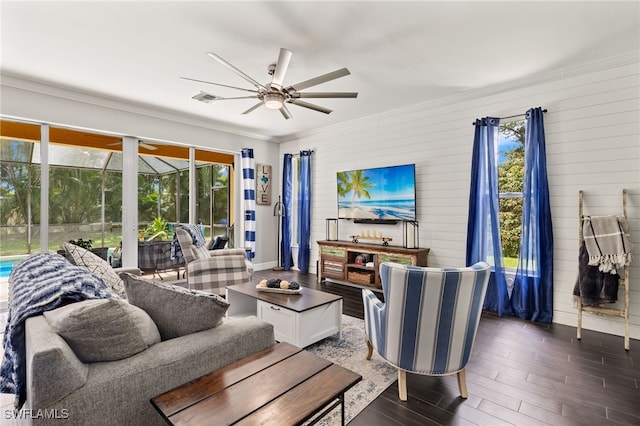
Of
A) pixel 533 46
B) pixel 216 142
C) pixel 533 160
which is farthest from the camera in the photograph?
pixel 216 142

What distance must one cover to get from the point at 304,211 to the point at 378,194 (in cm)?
169

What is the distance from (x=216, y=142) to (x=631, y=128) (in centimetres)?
560

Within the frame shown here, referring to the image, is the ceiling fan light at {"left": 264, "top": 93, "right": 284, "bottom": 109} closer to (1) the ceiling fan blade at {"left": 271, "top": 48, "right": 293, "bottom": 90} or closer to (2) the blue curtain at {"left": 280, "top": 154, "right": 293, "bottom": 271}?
(1) the ceiling fan blade at {"left": 271, "top": 48, "right": 293, "bottom": 90}

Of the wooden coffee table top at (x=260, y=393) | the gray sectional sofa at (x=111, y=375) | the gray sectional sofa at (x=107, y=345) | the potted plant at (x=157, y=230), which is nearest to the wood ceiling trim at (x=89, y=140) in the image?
the potted plant at (x=157, y=230)

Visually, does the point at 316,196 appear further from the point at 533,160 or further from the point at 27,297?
the point at 27,297

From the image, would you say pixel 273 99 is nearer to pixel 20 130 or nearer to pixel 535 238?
pixel 535 238

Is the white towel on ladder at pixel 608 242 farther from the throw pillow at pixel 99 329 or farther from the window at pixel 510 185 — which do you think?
the throw pillow at pixel 99 329

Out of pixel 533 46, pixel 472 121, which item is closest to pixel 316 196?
pixel 472 121

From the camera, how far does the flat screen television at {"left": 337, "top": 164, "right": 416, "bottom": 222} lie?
15.0 feet

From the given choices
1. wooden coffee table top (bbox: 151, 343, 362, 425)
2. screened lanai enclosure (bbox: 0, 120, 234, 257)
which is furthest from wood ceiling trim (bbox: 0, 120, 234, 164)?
wooden coffee table top (bbox: 151, 343, 362, 425)

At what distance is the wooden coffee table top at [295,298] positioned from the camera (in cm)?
265

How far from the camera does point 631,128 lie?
3086mm

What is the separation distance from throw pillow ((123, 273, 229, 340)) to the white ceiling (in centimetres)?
212

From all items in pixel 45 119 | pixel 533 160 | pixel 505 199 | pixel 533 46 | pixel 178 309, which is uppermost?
pixel 533 46
